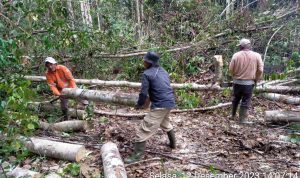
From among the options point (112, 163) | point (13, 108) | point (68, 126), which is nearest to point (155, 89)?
point (112, 163)

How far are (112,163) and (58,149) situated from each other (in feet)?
3.81

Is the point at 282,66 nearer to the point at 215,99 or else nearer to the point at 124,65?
the point at 215,99

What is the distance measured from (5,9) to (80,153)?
281 cm

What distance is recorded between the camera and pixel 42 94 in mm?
9633

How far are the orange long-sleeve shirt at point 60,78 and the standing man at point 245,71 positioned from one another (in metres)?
3.54

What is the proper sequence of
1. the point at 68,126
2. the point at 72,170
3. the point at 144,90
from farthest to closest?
the point at 68,126 → the point at 144,90 → the point at 72,170

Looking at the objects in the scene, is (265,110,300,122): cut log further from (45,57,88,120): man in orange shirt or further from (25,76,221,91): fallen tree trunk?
(45,57,88,120): man in orange shirt

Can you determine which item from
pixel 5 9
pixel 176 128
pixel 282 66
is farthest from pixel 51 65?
pixel 282 66

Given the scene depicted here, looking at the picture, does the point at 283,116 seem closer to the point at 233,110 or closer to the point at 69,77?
the point at 233,110

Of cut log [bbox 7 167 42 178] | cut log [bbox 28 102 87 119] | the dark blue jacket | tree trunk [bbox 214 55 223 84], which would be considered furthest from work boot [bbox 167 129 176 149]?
tree trunk [bbox 214 55 223 84]

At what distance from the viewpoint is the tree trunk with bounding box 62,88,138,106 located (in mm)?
5716

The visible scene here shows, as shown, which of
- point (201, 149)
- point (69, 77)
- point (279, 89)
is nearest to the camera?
point (201, 149)

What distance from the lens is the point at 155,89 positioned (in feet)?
16.9

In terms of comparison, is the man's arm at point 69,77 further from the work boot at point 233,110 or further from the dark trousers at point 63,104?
the work boot at point 233,110
